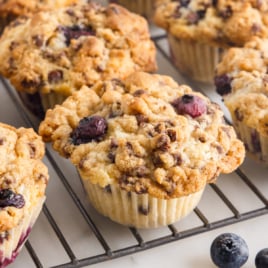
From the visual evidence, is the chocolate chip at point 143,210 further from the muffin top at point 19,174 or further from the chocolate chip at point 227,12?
the chocolate chip at point 227,12

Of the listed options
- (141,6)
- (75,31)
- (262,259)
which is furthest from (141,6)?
(262,259)

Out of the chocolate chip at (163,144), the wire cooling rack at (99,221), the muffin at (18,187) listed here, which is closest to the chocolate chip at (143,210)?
the wire cooling rack at (99,221)

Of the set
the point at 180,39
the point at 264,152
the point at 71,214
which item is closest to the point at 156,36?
the point at 180,39

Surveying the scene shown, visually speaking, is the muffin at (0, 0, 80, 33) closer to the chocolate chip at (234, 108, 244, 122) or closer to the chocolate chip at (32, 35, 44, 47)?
the chocolate chip at (32, 35, 44, 47)

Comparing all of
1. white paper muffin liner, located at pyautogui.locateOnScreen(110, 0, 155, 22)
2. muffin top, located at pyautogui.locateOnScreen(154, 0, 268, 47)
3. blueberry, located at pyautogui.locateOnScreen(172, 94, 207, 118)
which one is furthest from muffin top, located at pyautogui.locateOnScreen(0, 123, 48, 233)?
white paper muffin liner, located at pyautogui.locateOnScreen(110, 0, 155, 22)

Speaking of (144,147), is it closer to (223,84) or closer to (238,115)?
(238,115)

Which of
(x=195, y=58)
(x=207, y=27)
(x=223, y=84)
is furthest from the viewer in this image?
(x=195, y=58)
